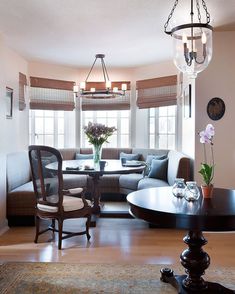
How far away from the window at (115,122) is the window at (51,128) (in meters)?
0.30

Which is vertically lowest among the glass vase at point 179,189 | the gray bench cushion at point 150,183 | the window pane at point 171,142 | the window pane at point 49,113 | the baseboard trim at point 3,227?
the baseboard trim at point 3,227

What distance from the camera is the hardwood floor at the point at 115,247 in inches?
124

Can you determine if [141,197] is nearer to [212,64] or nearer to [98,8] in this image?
[98,8]

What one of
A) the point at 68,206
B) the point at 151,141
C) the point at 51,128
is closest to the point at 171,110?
the point at 151,141

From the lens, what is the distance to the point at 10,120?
4.62 meters

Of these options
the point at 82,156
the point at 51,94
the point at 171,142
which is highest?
the point at 51,94

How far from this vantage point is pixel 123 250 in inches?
133

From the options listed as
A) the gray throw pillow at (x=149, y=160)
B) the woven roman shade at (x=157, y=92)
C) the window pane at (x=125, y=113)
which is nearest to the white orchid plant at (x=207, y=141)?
the gray throw pillow at (x=149, y=160)

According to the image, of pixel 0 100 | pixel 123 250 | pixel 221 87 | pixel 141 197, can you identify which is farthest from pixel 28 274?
pixel 221 87

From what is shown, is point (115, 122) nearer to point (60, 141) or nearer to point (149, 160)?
point (60, 141)

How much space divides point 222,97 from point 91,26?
1.89 meters

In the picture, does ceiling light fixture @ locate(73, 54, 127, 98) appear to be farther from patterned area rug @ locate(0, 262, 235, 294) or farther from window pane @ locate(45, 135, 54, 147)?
patterned area rug @ locate(0, 262, 235, 294)

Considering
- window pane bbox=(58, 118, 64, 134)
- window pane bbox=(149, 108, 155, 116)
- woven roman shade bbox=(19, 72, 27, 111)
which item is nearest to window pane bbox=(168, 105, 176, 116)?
window pane bbox=(149, 108, 155, 116)

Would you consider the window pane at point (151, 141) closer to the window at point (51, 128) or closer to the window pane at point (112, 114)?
the window pane at point (112, 114)
